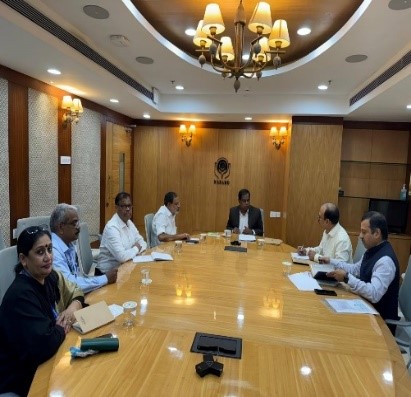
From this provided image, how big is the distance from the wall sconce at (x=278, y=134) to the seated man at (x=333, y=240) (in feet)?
9.88

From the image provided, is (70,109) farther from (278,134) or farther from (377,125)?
(377,125)

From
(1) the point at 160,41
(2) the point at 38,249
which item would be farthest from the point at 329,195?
(2) the point at 38,249

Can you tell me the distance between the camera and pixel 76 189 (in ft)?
14.6

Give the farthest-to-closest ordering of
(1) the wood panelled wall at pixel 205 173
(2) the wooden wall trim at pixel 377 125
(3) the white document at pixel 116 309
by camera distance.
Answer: (1) the wood panelled wall at pixel 205 173, (2) the wooden wall trim at pixel 377 125, (3) the white document at pixel 116 309

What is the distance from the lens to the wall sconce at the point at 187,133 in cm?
599

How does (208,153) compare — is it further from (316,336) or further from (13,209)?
(316,336)

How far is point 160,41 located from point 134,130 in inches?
132

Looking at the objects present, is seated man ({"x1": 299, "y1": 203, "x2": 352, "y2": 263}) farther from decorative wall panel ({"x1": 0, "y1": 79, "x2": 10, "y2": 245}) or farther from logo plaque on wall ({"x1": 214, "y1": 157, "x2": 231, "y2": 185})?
logo plaque on wall ({"x1": 214, "y1": 157, "x2": 231, "y2": 185})

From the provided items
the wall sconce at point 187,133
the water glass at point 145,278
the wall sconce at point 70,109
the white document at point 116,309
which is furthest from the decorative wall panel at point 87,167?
Answer: the white document at point 116,309

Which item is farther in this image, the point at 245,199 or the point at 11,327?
the point at 245,199

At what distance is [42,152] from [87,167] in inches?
39.3

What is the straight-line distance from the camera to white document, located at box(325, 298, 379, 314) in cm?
188

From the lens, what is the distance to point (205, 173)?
241 inches

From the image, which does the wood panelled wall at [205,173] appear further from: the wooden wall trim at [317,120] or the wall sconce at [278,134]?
the wooden wall trim at [317,120]
